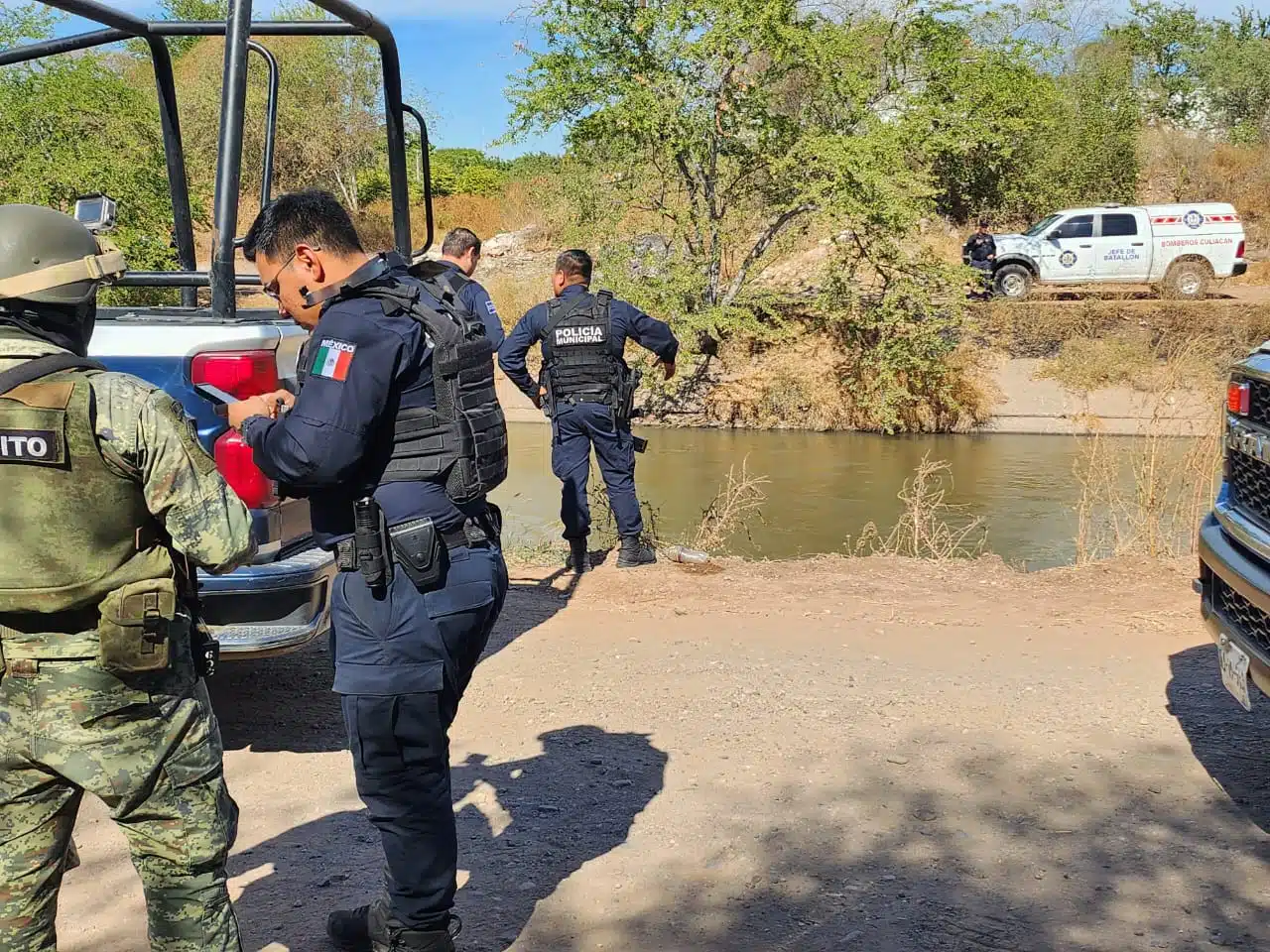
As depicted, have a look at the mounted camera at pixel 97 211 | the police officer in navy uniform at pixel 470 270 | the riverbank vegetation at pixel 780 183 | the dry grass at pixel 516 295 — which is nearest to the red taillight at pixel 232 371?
the mounted camera at pixel 97 211

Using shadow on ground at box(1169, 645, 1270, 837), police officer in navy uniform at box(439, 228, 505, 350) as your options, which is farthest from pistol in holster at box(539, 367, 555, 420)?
shadow on ground at box(1169, 645, 1270, 837)

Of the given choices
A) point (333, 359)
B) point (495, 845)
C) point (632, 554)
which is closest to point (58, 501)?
point (333, 359)

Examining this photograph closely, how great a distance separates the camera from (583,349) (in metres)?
7.20

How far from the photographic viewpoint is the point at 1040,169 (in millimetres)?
30844

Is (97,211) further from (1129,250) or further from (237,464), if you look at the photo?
(1129,250)

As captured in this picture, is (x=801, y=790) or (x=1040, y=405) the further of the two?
(x=1040, y=405)

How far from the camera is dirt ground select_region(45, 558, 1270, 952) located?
10.6 feet

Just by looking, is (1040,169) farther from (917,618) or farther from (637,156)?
(917,618)

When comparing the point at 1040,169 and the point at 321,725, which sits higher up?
the point at 1040,169

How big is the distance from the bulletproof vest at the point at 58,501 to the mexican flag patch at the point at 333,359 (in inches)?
18.8

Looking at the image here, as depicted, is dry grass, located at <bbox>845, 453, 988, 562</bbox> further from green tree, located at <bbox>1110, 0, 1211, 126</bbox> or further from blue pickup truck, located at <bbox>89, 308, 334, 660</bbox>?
green tree, located at <bbox>1110, 0, 1211, 126</bbox>

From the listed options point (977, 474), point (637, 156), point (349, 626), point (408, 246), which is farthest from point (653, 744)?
point (637, 156)

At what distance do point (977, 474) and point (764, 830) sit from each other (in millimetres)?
11724

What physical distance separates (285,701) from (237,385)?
1714 mm
